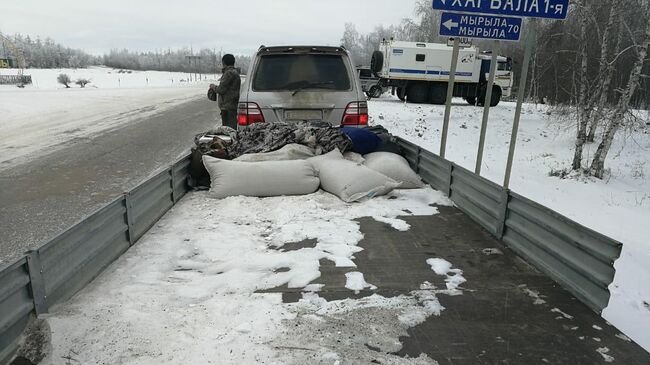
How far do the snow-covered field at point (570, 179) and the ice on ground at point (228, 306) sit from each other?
1.73 m

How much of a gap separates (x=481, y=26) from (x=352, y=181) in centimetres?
285

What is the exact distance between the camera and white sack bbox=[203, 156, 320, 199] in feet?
15.0

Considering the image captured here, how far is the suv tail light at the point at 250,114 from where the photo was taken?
5648 millimetres

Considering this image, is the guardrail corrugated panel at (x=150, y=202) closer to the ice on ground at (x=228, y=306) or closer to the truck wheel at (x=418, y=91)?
the ice on ground at (x=228, y=306)

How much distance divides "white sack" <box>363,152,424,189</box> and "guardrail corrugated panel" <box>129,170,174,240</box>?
229 cm

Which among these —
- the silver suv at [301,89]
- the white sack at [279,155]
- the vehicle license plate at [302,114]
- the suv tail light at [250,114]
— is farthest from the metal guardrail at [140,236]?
the vehicle license plate at [302,114]

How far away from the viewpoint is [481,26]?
5.60 metres

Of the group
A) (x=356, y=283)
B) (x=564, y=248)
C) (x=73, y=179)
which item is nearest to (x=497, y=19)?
(x=564, y=248)

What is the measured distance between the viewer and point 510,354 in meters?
2.17

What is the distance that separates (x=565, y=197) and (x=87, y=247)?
9.28 m

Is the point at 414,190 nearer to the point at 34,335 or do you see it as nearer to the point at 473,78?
the point at 34,335

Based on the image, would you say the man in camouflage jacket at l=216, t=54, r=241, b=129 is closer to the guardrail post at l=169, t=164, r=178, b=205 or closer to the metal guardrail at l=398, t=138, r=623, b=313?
the guardrail post at l=169, t=164, r=178, b=205

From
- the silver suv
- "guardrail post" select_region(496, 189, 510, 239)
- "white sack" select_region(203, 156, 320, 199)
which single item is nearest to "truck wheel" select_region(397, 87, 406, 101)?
the silver suv

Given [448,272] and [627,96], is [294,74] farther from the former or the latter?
[627,96]
